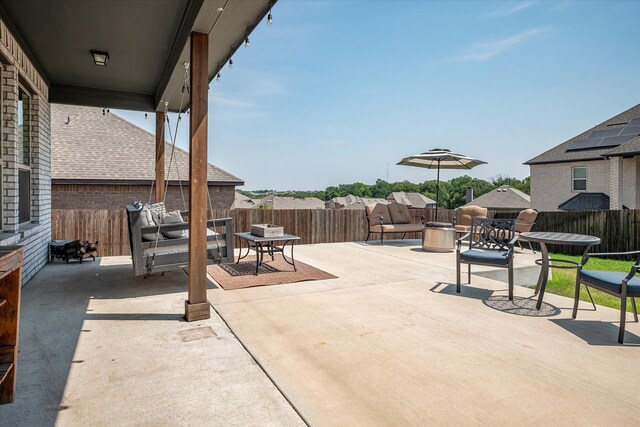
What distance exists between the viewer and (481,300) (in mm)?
4137

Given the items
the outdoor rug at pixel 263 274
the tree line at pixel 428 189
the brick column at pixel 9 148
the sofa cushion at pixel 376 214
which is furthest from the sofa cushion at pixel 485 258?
the tree line at pixel 428 189

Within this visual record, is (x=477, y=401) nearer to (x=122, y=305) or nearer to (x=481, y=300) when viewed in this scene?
(x=481, y=300)

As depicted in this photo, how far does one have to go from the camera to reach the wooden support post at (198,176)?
11.2 ft

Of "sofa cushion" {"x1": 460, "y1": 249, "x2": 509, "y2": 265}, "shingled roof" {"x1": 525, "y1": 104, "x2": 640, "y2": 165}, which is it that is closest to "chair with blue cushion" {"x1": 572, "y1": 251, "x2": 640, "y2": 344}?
"sofa cushion" {"x1": 460, "y1": 249, "x2": 509, "y2": 265}

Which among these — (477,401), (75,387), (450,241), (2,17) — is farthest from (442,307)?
(2,17)

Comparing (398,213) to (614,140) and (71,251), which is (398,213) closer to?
(71,251)

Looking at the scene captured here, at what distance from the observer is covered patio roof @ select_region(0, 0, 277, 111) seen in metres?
3.50

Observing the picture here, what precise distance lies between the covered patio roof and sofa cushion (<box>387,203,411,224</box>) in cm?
588

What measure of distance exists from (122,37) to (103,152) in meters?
9.08

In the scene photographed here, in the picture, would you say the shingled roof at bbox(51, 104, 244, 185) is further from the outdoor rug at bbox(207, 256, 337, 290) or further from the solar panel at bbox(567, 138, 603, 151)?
the solar panel at bbox(567, 138, 603, 151)

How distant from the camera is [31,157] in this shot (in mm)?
5648

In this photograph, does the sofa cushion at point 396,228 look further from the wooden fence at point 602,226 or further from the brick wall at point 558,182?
the brick wall at point 558,182

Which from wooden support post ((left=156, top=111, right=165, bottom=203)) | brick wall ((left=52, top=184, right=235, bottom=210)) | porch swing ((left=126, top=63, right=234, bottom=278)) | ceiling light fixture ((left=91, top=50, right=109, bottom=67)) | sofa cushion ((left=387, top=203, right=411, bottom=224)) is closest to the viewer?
porch swing ((left=126, top=63, right=234, bottom=278))

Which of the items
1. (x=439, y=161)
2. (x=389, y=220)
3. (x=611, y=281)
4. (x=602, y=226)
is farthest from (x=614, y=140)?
(x=611, y=281)
